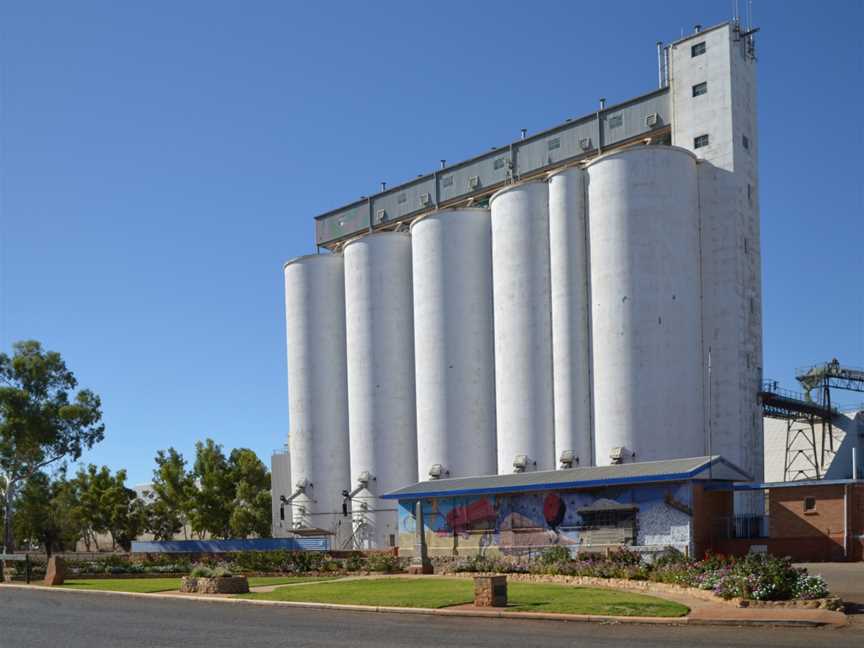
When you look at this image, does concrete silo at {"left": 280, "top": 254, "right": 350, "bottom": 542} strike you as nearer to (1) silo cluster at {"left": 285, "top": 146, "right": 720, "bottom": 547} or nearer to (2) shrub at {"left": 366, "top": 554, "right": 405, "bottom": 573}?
(1) silo cluster at {"left": 285, "top": 146, "right": 720, "bottom": 547}

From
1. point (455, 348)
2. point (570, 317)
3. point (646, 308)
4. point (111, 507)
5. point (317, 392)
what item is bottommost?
point (111, 507)

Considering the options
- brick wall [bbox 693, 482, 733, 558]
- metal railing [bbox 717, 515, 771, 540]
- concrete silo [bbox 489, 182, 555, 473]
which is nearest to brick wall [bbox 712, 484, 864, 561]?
metal railing [bbox 717, 515, 771, 540]

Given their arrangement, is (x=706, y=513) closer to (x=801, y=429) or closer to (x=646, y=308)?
(x=646, y=308)

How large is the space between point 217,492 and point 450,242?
32377mm

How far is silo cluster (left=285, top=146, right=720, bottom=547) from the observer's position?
185ft

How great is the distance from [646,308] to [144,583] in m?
30.3

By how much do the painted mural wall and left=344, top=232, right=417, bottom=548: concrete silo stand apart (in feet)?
57.4

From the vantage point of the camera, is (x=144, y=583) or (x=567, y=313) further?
(x=567, y=313)

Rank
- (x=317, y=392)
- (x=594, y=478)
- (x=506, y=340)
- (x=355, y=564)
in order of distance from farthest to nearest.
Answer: (x=317, y=392), (x=506, y=340), (x=355, y=564), (x=594, y=478)

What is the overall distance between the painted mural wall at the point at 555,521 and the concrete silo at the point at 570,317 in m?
10.9

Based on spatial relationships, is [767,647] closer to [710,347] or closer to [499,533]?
[499,533]

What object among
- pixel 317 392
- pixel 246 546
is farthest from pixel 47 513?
pixel 246 546

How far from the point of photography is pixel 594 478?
147 feet

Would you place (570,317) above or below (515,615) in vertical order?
above
